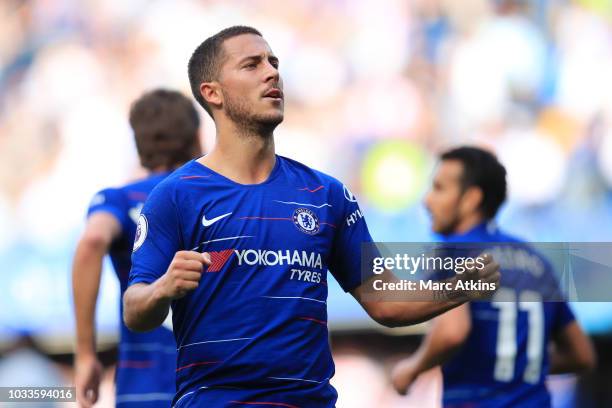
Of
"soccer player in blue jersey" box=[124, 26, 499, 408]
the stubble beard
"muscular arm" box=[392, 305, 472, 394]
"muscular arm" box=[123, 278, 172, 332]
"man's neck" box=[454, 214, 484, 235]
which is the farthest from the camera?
"man's neck" box=[454, 214, 484, 235]

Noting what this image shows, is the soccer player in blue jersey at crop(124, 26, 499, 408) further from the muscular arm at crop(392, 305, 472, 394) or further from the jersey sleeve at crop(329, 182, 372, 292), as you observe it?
the muscular arm at crop(392, 305, 472, 394)

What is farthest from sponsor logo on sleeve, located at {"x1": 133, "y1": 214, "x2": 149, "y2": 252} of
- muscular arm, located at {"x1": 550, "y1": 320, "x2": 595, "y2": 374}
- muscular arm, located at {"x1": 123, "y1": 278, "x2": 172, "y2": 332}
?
muscular arm, located at {"x1": 550, "y1": 320, "x2": 595, "y2": 374}

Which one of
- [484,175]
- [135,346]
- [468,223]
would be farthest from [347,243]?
[484,175]

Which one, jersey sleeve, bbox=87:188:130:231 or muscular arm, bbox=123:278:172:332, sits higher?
jersey sleeve, bbox=87:188:130:231

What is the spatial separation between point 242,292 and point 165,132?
1.72m

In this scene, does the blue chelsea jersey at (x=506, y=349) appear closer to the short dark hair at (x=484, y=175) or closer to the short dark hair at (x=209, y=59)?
the short dark hair at (x=484, y=175)

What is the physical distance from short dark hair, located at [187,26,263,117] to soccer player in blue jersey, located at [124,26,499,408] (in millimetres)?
148

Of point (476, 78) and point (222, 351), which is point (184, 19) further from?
point (222, 351)

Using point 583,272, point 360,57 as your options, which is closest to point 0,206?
point 360,57

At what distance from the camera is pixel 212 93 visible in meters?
4.05

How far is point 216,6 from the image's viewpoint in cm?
1055

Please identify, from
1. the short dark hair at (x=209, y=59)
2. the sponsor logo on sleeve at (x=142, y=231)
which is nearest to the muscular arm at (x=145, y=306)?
the sponsor logo on sleeve at (x=142, y=231)

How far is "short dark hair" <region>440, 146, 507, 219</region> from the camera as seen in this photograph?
220 inches

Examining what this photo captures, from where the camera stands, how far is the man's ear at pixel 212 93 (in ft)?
13.2
